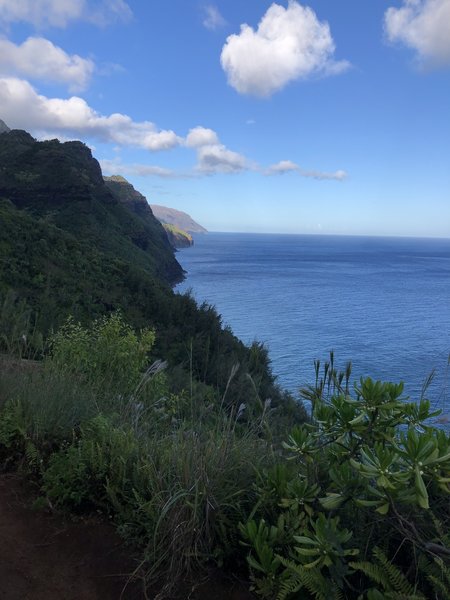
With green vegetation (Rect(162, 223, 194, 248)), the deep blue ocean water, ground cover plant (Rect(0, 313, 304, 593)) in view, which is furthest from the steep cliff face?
green vegetation (Rect(162, 223, 194, 248))

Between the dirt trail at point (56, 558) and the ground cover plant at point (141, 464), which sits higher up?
the ground cover plant at point (141, 464)

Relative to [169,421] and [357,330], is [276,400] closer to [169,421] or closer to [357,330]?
[169,421]

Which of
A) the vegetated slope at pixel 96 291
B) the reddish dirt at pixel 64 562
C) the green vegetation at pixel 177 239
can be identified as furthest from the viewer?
the green vegetation at pixel 177 239

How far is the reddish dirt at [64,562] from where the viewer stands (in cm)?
232

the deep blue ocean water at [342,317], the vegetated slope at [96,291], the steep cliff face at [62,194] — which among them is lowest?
the deep blue ocean water at [342,317]

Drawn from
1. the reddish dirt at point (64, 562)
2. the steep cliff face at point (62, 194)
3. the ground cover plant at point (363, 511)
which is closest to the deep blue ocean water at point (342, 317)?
the ground cover plant at point (363, 511)

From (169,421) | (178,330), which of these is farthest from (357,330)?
(169,421)

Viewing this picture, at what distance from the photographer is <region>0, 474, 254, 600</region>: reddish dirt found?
2.32 metres

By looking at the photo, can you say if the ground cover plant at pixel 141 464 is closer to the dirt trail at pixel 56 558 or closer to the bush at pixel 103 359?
the dirt trail at pixel 56 558

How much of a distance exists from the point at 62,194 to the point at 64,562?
55268 millimetres

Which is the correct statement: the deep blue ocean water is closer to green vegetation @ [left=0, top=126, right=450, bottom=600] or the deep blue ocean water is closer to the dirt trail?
green vegetation @ [left=0, top=126, right=450, bottom=600]

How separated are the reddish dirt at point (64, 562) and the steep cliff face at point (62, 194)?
145 ft

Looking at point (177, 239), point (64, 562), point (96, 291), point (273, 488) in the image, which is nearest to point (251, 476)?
point (273, 488)

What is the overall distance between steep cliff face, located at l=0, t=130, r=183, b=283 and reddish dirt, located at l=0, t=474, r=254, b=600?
145ft
